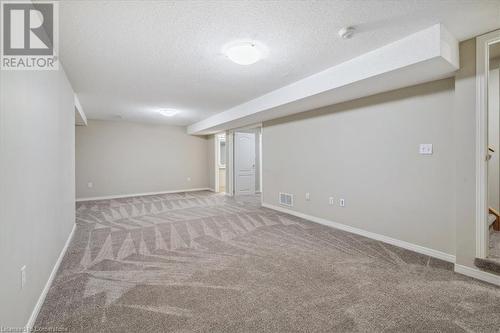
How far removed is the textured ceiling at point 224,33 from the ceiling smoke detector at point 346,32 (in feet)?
0.17

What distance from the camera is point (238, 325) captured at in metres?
1.71

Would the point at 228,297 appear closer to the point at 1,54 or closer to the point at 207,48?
the point at 1,54

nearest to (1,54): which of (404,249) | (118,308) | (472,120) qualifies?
(118,308)

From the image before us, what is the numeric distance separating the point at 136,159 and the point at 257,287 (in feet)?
22.1

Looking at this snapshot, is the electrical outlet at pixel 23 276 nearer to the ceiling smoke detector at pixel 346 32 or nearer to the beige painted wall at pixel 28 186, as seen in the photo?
the beige painted wall at pixel 28 186

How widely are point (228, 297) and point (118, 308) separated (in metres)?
0.91

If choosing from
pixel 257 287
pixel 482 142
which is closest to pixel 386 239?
pixel 482 142

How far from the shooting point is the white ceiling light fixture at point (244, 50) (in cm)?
241

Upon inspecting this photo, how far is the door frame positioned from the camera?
2.29 metres

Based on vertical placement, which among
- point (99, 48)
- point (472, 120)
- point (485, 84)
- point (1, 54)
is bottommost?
point (472, 120)

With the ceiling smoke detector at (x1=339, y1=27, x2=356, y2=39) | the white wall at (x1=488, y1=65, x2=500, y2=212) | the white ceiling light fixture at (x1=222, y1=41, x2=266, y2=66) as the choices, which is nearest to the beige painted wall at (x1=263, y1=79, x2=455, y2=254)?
the white wall at (x1=488, y1=65, x2=500, y2=212)

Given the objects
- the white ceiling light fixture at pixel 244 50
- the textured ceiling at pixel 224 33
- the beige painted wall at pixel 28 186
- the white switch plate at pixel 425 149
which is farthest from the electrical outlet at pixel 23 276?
the white switch plate at pixel 425 149

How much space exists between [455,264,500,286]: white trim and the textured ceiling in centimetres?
240
